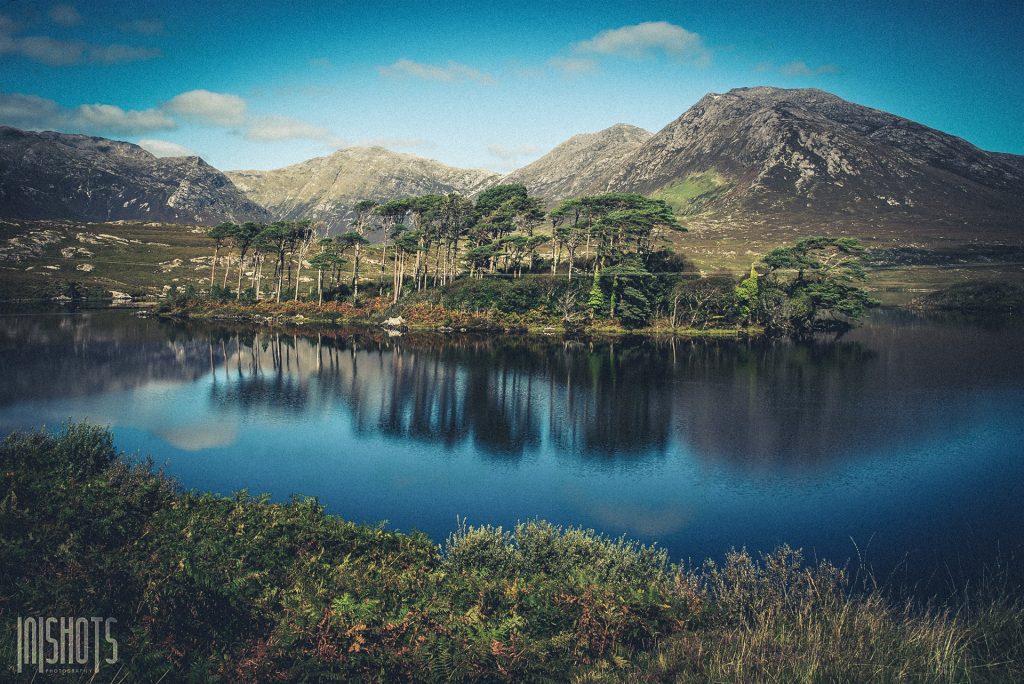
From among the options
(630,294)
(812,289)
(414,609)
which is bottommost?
(414,609)

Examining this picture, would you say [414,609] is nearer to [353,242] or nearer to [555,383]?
[555,383]

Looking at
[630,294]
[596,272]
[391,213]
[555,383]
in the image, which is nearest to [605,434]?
[555,383]

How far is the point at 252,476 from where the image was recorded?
102ft

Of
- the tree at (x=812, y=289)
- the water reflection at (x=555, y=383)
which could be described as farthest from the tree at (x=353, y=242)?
the tree at (x=812, y=289)

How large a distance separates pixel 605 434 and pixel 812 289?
244 ft

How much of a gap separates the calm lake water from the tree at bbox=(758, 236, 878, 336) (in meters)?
23.7

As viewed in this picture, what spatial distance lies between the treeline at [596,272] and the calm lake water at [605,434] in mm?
23798

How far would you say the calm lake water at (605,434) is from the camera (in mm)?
26641

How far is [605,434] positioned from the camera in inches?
1567

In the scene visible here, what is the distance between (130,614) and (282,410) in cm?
3226

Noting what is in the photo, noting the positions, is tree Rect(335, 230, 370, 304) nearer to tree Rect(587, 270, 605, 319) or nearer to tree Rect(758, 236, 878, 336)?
tree Rect(587, 270, 605, 319)

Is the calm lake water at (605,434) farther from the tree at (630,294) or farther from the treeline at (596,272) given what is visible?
the treeline at (596,272)

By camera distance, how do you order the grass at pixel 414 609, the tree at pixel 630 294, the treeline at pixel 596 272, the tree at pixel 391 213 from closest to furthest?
the grass at pixel 414 609
the tree at pixel 630 294
the treeline at pixel 596 272
the tree at pixel 391 213

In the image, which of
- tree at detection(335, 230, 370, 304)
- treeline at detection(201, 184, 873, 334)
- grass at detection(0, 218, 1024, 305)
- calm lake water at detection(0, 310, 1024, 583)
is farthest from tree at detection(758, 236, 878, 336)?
tree at detection(335, 230, 370, 304)
